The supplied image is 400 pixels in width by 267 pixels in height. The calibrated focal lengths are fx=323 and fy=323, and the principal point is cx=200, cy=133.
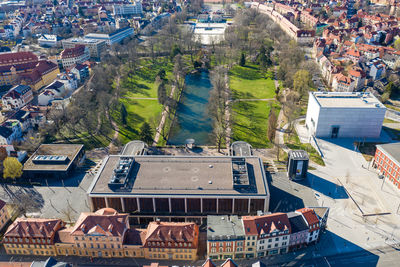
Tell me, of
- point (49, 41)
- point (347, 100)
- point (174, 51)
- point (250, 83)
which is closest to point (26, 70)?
point (49, 41)

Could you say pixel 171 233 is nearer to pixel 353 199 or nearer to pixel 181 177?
pixel 181 177

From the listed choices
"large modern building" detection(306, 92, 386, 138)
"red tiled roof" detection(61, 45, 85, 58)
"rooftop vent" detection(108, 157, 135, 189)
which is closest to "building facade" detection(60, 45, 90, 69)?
"red tiled roof" detection(61, 45, 85, 58)

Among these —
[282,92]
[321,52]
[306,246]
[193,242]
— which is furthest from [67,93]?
[321,52]

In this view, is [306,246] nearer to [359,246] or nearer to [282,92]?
[359,246]

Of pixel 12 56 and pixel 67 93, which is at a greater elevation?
pixel 12 56

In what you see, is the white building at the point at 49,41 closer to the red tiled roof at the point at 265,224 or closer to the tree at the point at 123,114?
the tree at the point at 123,114

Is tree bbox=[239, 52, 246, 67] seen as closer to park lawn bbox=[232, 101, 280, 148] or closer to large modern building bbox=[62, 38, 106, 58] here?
park lawn bbox=[232, 101, 280, 148]

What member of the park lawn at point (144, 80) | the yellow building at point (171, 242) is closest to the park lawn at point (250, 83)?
the park lawn at point (144, 80)
